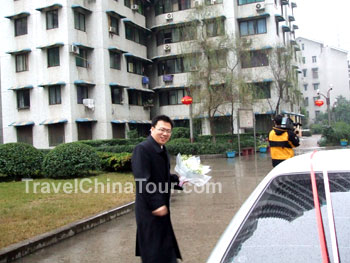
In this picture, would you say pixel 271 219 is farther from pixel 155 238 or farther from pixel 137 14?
pixel 137 14

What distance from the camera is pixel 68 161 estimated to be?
37.8 feet

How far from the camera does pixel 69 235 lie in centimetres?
589

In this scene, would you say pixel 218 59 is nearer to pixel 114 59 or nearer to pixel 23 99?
pixel 114 59

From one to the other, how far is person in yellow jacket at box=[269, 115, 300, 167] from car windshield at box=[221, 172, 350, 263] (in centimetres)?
497

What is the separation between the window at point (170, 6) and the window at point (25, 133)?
48.3 ft

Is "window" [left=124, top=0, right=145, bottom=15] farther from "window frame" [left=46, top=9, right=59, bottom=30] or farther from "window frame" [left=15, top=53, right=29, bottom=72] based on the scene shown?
"window frame" [left=15, top=53, right=29, bottom=72]

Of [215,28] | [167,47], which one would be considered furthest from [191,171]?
[167,47]

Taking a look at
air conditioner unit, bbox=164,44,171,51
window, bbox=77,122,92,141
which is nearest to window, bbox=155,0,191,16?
air conditioner unit, bbox=164,44,171,51

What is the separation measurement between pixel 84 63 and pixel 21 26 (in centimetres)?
507

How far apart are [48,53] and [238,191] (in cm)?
1909

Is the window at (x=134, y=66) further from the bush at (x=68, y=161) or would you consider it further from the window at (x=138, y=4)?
the bush at (x=68, y=161)

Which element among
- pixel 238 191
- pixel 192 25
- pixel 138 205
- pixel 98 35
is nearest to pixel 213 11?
A: pixel 192 25

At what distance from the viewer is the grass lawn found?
601 cm

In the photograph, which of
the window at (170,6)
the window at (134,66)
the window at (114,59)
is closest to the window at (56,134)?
the window at (114,59)
